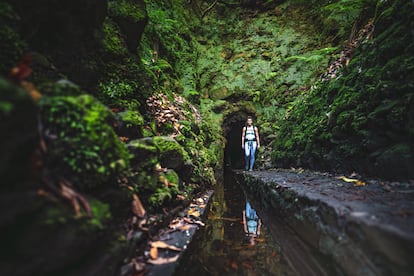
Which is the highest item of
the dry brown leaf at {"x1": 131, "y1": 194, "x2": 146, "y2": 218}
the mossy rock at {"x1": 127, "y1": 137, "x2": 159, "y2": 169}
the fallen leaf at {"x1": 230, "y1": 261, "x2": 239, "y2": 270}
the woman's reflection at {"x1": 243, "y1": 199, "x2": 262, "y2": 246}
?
the mossy rock at {"x1": 127, "y1": 137, "x2": 159, "y2": 169}

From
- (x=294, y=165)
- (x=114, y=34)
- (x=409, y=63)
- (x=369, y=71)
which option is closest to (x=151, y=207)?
(x=114, y=34)

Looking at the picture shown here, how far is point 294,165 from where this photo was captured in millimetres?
5926

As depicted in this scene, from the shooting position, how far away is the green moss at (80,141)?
4.50 ft

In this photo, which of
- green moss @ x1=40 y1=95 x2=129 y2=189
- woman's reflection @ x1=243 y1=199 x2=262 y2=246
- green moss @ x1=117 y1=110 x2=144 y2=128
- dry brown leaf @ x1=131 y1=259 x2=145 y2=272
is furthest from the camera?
woman's reflection @ x1=243 y1=199 x2=262 y2=246

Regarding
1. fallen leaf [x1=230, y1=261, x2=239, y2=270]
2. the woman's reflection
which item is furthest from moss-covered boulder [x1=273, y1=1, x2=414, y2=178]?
fallen leaf [x1=230, y1=261, x2=239, y2=270]

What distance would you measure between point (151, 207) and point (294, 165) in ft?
16.2

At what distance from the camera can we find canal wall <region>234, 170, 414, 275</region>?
3.73ft

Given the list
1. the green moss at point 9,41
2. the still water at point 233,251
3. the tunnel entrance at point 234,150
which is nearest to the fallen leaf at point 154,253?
the still water at point 233,251

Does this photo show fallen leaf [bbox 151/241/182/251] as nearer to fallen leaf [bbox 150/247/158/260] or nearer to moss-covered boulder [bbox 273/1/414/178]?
fallen leaf [bbox 150/247/158/260]

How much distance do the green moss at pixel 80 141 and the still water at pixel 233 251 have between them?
42.0 inches

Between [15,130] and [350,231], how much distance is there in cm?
222

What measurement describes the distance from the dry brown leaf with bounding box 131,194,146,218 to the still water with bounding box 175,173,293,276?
1.94ft

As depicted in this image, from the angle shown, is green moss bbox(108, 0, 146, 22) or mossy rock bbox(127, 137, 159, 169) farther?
green moss bbox(108, 0, 146, 22)

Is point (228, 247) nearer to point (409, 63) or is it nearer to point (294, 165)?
point (409, 63)
